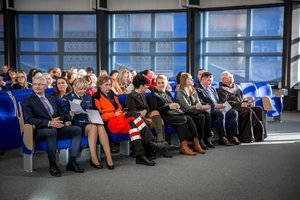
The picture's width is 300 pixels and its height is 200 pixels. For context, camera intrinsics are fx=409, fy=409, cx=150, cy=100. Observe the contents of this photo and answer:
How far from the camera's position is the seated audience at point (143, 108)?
5.38m

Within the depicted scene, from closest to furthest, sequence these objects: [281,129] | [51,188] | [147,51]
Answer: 1. [51,188]
2. [281,129]
3. [147,51]

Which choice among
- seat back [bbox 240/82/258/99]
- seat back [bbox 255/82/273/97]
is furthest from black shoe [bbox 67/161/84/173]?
seat back [bbox 255/82/273/97]

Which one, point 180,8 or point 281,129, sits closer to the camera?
point 281,129

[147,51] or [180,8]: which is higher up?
[180,8]

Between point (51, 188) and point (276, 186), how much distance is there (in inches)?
88.2

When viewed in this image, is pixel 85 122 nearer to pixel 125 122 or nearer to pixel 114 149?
pixel 125 122

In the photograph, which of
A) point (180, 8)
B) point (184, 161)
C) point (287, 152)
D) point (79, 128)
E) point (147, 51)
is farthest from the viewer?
point (147, 51)

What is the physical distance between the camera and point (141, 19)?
1230cm

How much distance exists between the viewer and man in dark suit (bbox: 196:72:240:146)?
6.36 metres

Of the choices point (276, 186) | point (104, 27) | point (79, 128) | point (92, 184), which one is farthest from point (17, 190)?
point (104, 27)

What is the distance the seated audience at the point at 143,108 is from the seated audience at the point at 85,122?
1.92 feet

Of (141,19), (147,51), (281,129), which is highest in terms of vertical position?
(141,19)

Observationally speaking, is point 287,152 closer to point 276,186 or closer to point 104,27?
point 276,186

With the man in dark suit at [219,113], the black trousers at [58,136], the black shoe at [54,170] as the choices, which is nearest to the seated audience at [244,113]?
the man in dark suit at [219,113]
